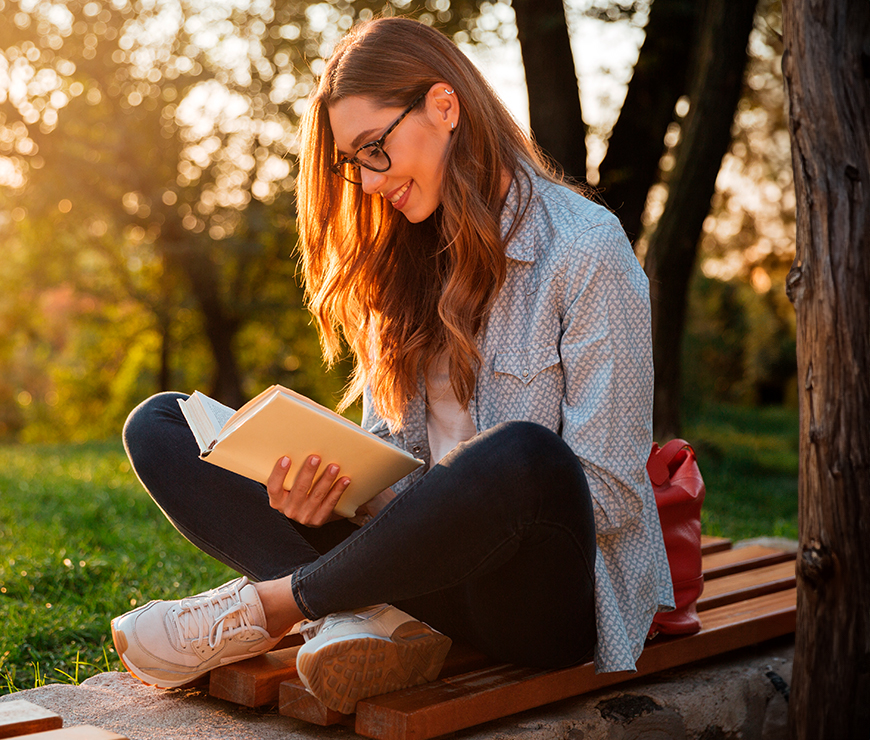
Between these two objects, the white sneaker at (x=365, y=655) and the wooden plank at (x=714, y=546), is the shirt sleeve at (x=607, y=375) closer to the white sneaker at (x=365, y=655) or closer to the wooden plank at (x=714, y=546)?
the white sneaker at (x=365, y=655)

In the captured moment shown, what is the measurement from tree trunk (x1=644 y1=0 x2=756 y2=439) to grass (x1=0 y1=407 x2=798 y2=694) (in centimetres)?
85

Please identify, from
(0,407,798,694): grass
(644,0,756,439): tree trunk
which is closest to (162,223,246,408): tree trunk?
(0,407,798,694): grass

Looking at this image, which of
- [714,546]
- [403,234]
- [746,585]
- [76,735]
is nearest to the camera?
[76,735]

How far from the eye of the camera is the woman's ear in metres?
2.05

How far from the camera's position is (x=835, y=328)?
2.08m

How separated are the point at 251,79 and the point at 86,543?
7037 mm

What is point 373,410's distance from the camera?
2.31m

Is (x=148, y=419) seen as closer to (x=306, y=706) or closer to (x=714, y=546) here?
(x=306, y=706)

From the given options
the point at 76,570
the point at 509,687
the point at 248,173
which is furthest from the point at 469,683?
the point at 248,173

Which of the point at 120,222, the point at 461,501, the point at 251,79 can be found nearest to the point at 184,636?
the point at 461,501

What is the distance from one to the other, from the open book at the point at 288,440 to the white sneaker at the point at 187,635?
266 millimetres

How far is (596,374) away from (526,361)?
0.16 metres

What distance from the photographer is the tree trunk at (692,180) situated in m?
5.11

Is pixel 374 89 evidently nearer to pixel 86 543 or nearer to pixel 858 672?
pixel 858 672
